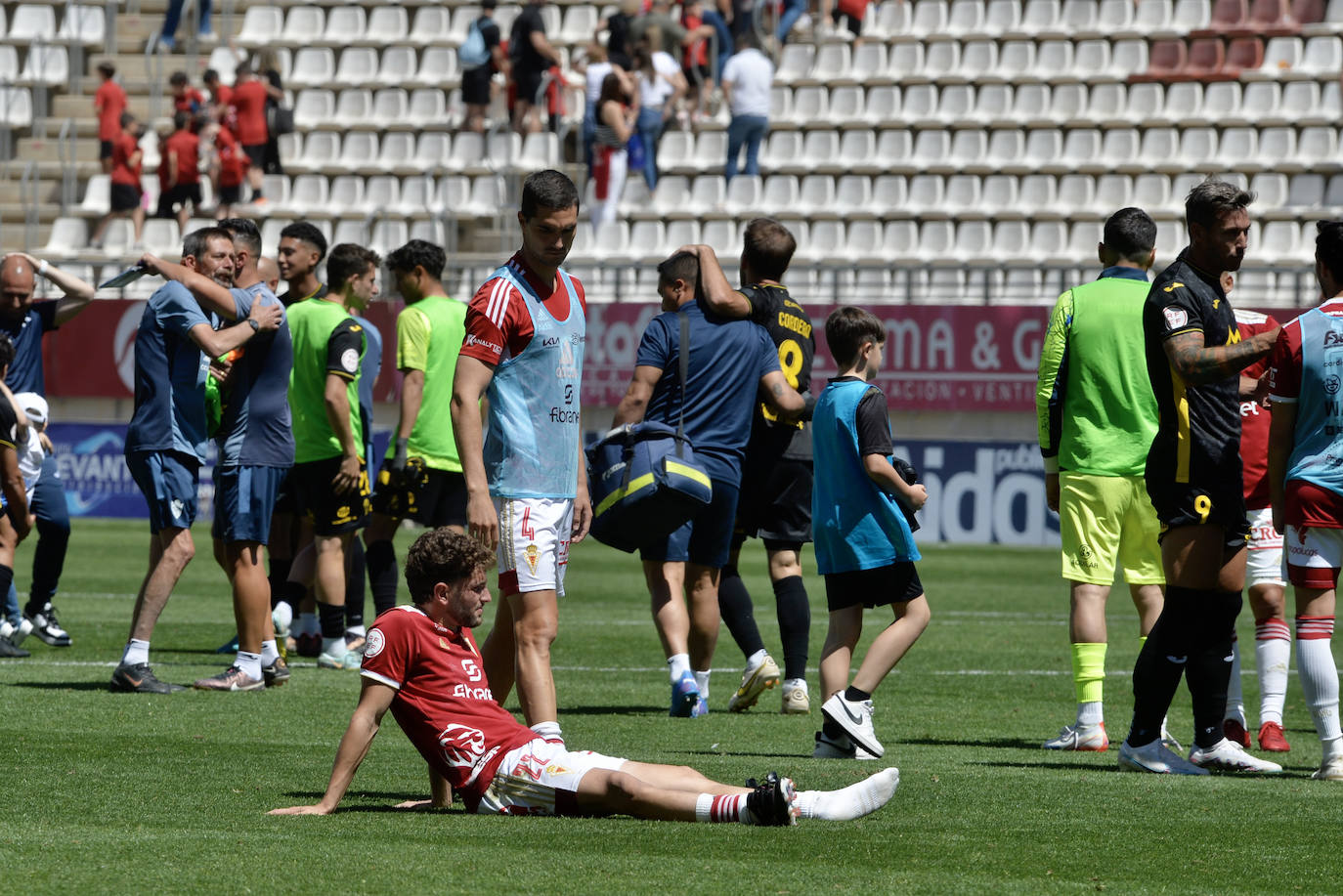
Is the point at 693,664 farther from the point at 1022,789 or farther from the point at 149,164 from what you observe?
the point at 149,164

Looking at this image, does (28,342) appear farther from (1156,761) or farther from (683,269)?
(1156,761)

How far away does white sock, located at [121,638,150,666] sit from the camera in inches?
361

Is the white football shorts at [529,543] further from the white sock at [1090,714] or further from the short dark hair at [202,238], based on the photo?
the short dark hair at [202,238]

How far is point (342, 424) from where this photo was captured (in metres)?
10.1

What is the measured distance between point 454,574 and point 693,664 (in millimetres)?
3387

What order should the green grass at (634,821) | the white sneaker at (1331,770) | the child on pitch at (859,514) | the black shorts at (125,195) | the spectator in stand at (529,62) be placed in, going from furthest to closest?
the black shorts at (125,195), the spectator in stand at (529,62), the child on pitch at (859,514), the white sneaker at (1331,770), the green grass at (634,821)

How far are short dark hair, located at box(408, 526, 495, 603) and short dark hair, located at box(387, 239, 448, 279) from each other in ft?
16.1

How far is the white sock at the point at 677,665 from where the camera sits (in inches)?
344

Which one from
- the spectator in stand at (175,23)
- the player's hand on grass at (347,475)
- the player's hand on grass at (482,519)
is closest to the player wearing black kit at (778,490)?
the player's hand on grass at (347,475)

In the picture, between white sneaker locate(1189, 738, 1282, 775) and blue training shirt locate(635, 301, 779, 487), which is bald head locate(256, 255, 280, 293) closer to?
blue training shirt locate(635, 301, 779, 487)

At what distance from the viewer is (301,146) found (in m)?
29.8

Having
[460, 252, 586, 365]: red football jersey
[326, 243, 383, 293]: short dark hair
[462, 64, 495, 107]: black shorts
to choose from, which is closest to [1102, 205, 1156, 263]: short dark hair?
[460, 252, 586, 365]: red football jersey

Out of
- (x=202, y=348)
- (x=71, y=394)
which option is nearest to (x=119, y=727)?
(x=202, y=348)

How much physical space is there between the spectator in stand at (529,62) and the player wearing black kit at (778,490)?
17830 mm
